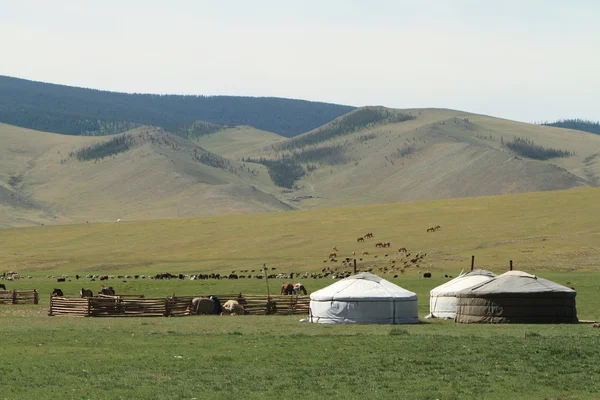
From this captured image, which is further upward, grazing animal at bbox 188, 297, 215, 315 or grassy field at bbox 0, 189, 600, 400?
grazing animal at bbox 188, 297, 215, 315

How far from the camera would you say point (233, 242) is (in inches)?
3858

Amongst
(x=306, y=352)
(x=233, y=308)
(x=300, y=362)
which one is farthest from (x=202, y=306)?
(x=300, y=362)

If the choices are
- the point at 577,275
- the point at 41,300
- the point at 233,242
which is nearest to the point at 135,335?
the point at 41,300

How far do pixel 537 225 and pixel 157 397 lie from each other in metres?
70.6

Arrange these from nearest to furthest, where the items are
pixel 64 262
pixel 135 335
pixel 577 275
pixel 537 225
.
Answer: pixel 135 335 < pixel 577 275 < pixel 537 225 < pixel 64 262

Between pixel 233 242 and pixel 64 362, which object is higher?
pixel 233 242

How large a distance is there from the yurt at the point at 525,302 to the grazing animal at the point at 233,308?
10.2 m

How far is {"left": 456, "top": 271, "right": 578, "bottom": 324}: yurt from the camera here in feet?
111

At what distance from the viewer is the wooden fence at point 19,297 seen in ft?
155

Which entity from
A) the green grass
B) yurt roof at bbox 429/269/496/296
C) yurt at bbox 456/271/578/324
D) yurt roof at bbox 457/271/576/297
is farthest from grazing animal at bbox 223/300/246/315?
yurt at bbox 456/271/578/324

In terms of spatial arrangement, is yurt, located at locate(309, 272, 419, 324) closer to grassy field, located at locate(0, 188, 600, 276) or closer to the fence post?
the fence post

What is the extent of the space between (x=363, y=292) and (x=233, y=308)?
6.89 meters

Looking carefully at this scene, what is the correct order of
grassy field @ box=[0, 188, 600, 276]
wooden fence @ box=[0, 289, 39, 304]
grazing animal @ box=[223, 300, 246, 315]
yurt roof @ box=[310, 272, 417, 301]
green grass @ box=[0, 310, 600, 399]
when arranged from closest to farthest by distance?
green grass @ box=[0, 310, 600, 399] < yurt roof @ box=[310, 272, 417, 301] < grazing animal @ box=[223, 300, 246, 315] < wooden fence @ box=[0, 289, 39, 304] < grassy field @ box=[0, 188, 600, 276]

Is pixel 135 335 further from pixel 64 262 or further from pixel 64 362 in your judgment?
pixel 64 262
